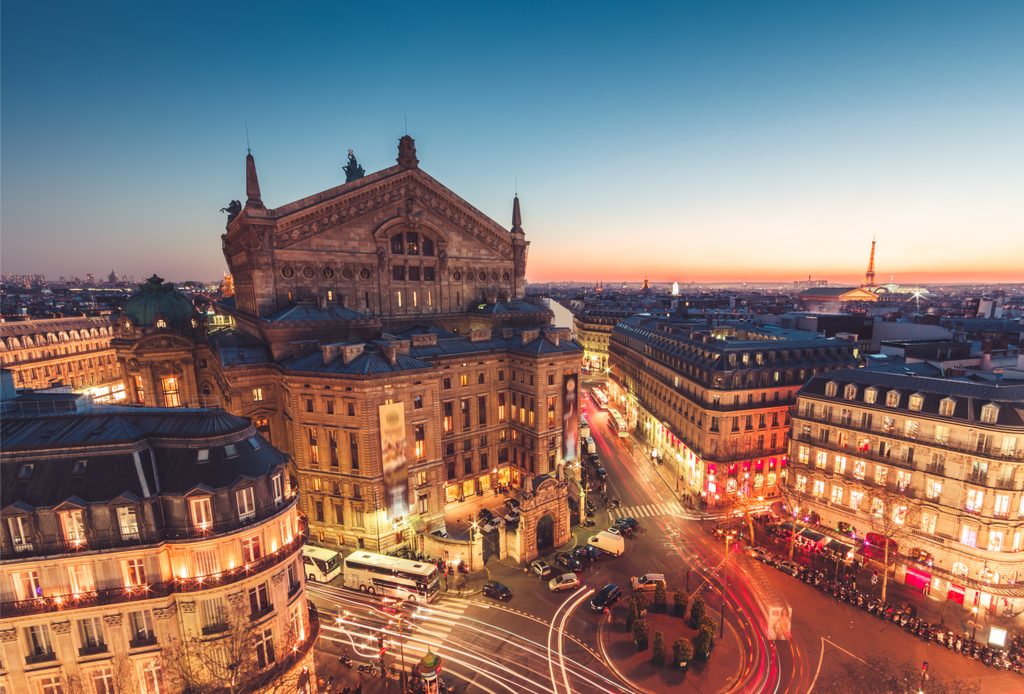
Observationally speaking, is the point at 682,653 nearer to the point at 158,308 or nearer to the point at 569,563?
the point at 569,563

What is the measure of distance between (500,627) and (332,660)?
1478 centimetres

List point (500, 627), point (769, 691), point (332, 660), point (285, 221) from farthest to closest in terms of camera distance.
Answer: point (285, 221) → point (500, 627) → point (332, 660) → point (769, 691)

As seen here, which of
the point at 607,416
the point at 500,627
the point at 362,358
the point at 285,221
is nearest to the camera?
the point at 500,627

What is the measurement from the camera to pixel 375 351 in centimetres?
5628

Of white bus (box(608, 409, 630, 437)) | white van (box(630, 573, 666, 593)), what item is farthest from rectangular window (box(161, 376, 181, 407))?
white bus (box(608, 409, 630, 437))

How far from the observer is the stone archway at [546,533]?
56.6 metres

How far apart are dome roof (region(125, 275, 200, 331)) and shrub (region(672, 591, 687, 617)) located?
84115 mm

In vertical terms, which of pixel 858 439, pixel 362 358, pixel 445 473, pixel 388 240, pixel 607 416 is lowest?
pixel 607 416

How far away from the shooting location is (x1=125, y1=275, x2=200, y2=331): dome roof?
8000 centimetres

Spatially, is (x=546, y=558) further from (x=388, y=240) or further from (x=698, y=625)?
(x=388, y=240)

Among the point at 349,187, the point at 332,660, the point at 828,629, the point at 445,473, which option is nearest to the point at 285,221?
the point at 349,187

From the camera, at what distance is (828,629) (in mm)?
43812

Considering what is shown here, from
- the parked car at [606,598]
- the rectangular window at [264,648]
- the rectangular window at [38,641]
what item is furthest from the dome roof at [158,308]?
the parked car at [606,598]

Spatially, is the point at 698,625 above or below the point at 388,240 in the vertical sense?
below
